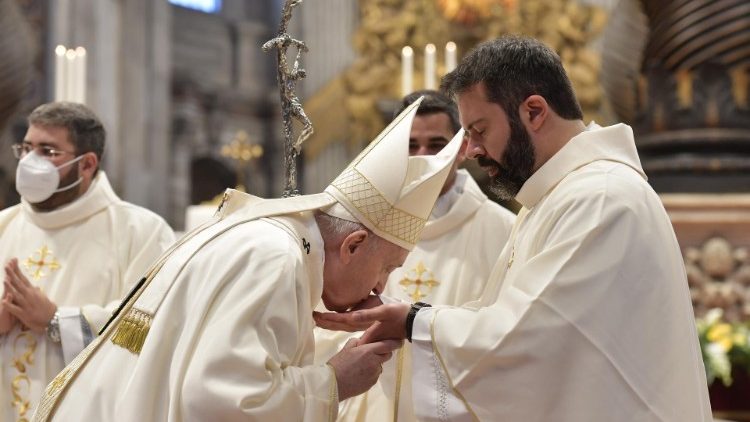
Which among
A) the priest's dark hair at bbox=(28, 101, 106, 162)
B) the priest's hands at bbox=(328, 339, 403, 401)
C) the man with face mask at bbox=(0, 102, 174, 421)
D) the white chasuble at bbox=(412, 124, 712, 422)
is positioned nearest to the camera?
the white chasuble at bbox=(412, 124, 712, 422)

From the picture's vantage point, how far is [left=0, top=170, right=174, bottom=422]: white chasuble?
13.1 ft

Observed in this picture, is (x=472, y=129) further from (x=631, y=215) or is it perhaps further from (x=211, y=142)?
(x=211, y=142)

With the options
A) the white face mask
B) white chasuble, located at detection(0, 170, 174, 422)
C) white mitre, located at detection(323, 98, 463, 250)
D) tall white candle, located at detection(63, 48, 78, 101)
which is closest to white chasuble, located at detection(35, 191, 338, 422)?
white mitre, located at detection(323, 98, 463, 250)

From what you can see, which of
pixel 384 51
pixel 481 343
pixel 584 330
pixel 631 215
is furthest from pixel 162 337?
pixel 384 51

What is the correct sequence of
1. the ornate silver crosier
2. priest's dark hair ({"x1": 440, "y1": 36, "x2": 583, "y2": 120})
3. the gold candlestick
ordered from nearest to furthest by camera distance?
priest's dark hair ({"x1": 440, "y1": 36, "x2": 583, "y2": 120}) < the ornate silver crosier < the gold candlestick

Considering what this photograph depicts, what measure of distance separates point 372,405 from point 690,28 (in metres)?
4.68

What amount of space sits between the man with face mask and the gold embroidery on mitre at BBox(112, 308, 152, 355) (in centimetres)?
134

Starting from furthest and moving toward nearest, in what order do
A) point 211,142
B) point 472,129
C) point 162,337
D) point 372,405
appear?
point 211,142 < point 372,405 < point 472,129 < point 162,337

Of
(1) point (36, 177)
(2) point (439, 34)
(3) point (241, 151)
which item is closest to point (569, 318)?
(1) point (36, 177)

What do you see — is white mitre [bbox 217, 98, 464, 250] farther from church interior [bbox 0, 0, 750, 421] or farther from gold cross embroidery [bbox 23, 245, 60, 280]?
gold cross embroidery [bbox 23, 245, 60, 280]

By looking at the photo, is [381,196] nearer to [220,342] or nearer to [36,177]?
[220,342]

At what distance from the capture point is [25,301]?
380cm

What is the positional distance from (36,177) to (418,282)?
5.46 ft

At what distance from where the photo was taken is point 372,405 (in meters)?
3.38
